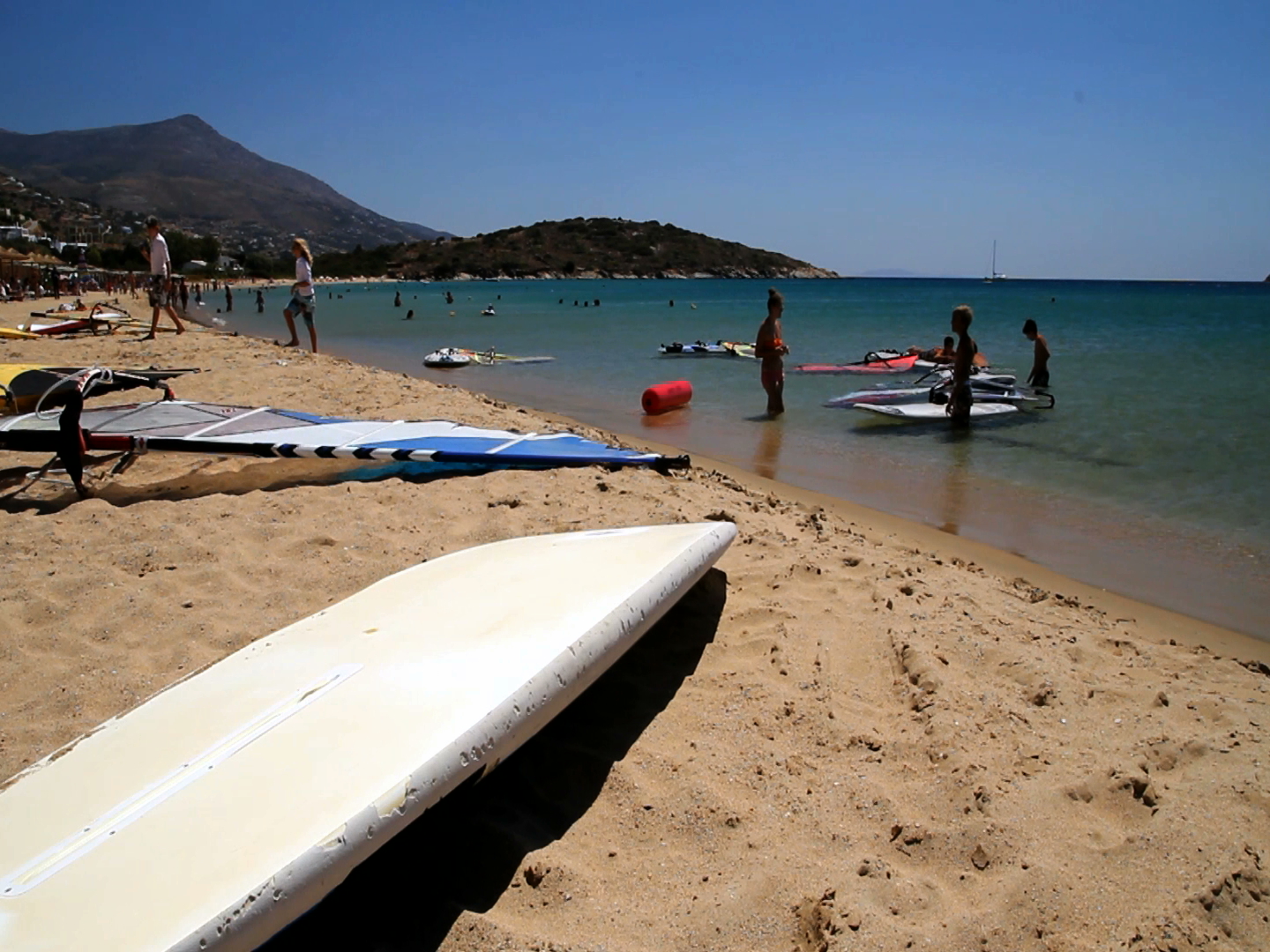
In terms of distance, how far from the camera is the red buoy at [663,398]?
35.5ft

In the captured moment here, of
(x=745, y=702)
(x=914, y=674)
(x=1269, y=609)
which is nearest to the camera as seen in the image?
(x=745, y=702)

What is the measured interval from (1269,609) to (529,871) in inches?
174

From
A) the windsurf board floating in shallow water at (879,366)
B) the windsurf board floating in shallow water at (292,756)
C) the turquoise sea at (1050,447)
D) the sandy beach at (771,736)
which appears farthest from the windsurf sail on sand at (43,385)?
the windsurf board floating in shallow water at (879,366)

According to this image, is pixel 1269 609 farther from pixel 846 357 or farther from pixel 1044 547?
pixel 846 357

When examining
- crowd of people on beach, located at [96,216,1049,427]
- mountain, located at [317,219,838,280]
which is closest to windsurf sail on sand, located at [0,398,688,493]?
crowd of people on beach, located at [96,216,1049,427]

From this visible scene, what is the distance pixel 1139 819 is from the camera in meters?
2.26

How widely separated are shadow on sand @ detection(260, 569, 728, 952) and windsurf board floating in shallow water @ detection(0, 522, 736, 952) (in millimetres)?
225

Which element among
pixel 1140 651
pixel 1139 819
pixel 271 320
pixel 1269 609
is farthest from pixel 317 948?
pixel 271 320

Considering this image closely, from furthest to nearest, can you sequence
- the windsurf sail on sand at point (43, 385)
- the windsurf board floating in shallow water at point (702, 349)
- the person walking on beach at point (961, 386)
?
the windsurf board floating in shallow water at point (702, 349) < the person walking on beach at point (961, 386) < the windsurf sail on sand at point (43, 385)

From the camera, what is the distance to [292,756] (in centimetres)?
192

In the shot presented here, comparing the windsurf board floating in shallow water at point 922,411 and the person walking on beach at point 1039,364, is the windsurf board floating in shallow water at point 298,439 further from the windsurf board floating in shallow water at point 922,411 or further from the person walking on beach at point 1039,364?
the person walking on beach at point 1039,364

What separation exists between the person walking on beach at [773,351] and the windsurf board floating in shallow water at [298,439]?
13.7 ft

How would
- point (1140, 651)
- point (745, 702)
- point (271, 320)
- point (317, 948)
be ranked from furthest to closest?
point (271, 320)
point (1140, 651)
point (745, 702)
point (317, 948)

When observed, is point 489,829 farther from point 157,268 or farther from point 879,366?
point 879,366
